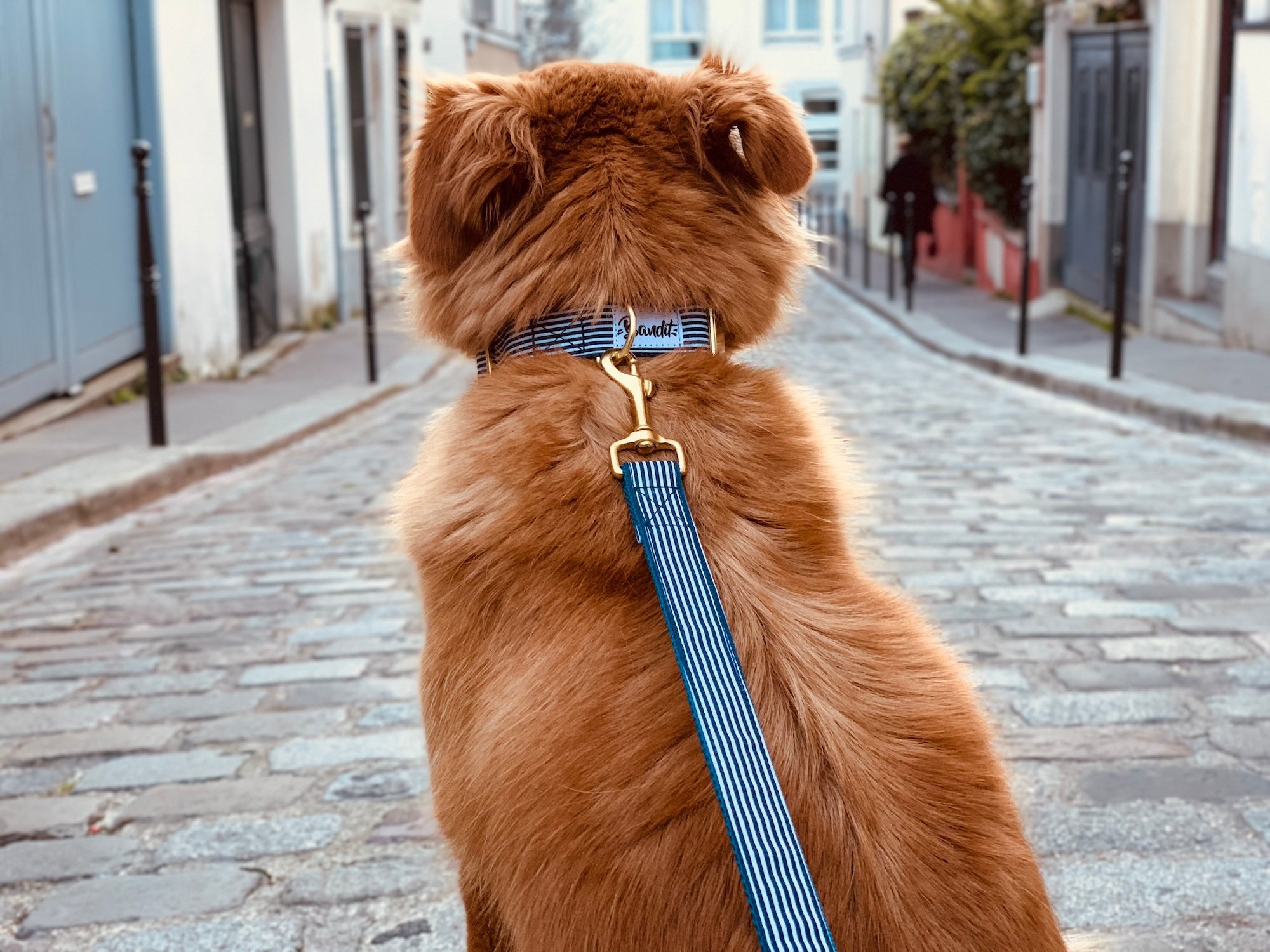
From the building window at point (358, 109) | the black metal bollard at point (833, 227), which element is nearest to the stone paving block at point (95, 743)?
the building window at point (358, 109)

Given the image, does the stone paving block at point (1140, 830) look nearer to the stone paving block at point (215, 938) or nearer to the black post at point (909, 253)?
the stone paving block at point (215, 938)

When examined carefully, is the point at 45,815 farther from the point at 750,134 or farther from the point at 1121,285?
the point at 1121,285

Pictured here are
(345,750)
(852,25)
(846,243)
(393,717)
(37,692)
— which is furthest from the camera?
(852,25)

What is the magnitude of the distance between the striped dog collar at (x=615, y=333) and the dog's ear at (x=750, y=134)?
0.66ft

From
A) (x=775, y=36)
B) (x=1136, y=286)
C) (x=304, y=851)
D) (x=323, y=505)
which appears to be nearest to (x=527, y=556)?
(x=304, y=851)

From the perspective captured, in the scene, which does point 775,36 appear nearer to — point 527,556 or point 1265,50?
point 1265,50

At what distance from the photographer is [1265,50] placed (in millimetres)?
10930

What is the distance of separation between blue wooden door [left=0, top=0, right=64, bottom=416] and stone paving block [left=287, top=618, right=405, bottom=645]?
172 inches

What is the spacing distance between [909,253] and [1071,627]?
15.7m

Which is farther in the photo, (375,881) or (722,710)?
(375,881)

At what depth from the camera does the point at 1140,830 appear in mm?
3012

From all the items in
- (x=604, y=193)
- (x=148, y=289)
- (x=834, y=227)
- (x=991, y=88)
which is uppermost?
(x=991, y=88)

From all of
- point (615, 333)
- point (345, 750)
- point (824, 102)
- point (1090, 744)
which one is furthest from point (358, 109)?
point (824, 102)

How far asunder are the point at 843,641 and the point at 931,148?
23668 millimetres
